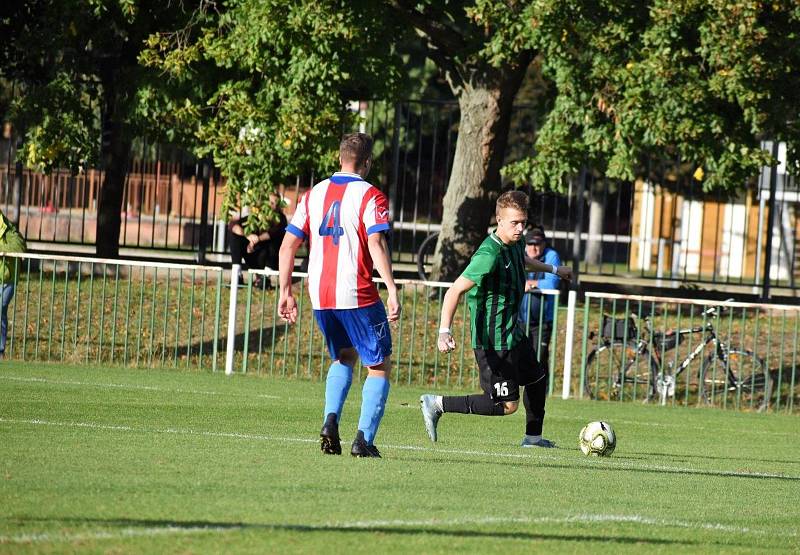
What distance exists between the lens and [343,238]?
8.46 metres

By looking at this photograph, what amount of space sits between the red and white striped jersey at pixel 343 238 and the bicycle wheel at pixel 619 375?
8.25 metres

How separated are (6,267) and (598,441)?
28.7 feet

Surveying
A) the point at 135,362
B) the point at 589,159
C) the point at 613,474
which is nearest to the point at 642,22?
the point at 589,159

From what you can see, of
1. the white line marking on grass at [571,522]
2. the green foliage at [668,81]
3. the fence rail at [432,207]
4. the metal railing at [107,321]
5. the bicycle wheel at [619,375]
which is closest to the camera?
the white line marking on grass at [571,522]

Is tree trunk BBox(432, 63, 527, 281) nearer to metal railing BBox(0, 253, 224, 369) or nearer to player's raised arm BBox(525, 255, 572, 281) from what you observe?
metal railing BBox(0, 253, 224, 369)

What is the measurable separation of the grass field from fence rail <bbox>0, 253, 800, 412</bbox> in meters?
3.85

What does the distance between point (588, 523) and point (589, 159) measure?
13004 mm

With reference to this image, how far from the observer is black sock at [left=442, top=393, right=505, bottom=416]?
9773 mm

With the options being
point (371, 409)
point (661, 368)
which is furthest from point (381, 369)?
point (661, 368)

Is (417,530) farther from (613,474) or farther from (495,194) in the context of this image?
(495,194)

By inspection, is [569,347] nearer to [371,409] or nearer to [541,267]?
[541,267]

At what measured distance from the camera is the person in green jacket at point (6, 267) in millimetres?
16219

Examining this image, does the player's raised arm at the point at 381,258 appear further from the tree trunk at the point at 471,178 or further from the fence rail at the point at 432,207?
the tree trunk at the point at 471,178

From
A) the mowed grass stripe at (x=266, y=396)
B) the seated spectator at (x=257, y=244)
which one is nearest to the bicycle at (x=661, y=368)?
the mowed grass stripe at (x=266, y=396)
